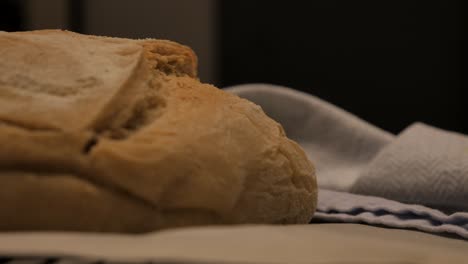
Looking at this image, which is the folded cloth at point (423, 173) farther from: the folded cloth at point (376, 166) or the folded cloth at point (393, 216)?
the folded cloth at point (393, 216)

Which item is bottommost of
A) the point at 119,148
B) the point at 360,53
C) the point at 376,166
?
the point at 360,53

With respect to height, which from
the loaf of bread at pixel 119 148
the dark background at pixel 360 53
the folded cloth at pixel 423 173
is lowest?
the dark background at pixel 360 53

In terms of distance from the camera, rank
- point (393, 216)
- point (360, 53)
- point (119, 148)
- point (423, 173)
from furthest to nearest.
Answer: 1. point (360, 53)
2. point (423, 173)
3. point (393, 216)
4. point (119, 148)

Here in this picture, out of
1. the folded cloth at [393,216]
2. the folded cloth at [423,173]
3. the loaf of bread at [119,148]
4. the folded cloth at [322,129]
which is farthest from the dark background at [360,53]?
the loaf of bread at [119,148]

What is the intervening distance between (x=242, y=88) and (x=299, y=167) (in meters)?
0.64

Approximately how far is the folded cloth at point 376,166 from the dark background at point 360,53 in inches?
35.5

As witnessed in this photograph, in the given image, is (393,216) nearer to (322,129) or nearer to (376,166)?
(376,166)

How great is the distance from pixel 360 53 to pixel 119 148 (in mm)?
1865

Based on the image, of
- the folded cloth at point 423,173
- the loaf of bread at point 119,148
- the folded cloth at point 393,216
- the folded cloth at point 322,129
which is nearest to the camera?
the loaf of bread at point 119,148

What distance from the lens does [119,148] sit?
464mm

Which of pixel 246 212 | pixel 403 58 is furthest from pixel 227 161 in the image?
pixel 403 58

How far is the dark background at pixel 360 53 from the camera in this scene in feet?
7.13

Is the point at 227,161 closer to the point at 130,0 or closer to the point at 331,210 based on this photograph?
the point at 331,210

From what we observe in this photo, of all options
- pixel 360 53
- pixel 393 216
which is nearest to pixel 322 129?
pixel 393 216
